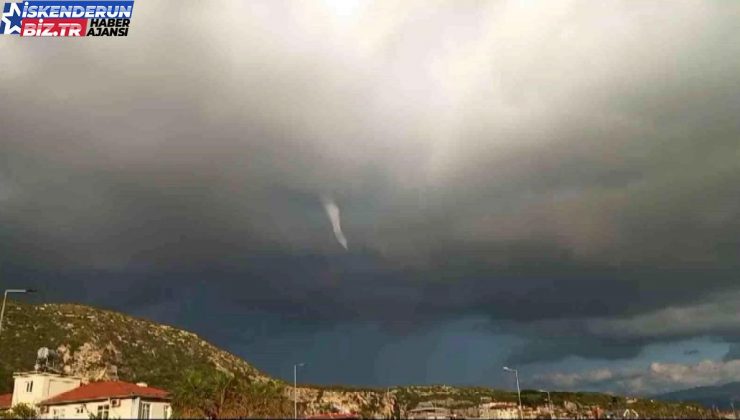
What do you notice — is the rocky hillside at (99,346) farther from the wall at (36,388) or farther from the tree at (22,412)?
the tree at (22,412)

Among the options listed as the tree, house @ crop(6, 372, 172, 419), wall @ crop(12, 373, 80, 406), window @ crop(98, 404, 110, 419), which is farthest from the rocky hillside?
window @ crop(98, 404, 110, 419)

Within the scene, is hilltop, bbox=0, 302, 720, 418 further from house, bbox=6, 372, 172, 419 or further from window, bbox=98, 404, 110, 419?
window, bbox=98, 404, 110, 419

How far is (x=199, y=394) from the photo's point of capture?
236ft

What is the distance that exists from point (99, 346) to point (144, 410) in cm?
10218

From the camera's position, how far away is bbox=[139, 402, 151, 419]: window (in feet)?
237

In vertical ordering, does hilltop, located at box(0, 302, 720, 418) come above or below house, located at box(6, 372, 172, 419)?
above

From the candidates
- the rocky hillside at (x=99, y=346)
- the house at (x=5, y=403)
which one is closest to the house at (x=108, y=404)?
the house at (x=5, y=403)

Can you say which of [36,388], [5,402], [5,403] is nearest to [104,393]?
[36,388]

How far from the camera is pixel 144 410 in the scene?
2869 inches

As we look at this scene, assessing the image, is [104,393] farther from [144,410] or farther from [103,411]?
[144,410]

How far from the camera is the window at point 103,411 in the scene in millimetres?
71938

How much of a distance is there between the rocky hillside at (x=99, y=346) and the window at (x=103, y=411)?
69798 mm

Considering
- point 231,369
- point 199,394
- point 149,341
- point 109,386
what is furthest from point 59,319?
point 199,394

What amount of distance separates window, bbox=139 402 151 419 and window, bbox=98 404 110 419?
3969 millimetres
